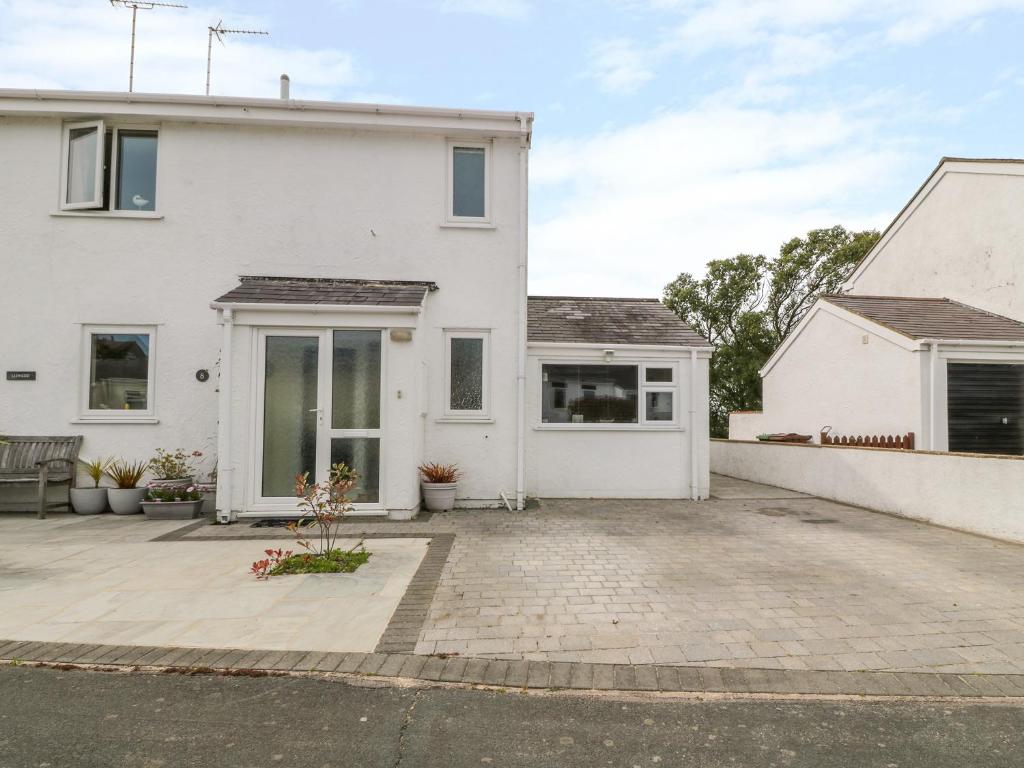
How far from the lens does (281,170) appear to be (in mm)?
9117

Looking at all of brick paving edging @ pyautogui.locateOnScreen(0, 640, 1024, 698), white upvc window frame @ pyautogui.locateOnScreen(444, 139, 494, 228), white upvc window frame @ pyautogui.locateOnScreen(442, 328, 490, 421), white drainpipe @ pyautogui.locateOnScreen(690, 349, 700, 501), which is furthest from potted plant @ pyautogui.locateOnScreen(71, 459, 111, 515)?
white drainpipe @ pyautogui.locateOnScreen(690, 349, 700, 501)

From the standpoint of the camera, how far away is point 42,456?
8.36m

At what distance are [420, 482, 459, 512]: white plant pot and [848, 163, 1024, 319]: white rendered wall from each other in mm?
12279

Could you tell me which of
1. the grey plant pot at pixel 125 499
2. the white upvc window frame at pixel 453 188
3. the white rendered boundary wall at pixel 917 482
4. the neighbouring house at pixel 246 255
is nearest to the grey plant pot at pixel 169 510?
the grey plant pot at pixel 125 499

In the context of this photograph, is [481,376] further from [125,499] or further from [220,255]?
[125,499]

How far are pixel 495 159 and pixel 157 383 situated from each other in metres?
6.44

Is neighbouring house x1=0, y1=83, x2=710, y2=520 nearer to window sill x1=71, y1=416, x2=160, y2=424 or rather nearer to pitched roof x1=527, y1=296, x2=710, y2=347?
window sill x1=71, y1=416, x2=160, y2=424

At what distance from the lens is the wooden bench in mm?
8125

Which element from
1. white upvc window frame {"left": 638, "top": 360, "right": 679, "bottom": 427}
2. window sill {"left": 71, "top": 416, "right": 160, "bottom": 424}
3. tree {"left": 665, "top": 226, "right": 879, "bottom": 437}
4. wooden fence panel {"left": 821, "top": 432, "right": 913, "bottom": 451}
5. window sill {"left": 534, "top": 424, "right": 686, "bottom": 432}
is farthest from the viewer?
tree {"left": 665, "top": 226, "right": 879, "bottom": 437}

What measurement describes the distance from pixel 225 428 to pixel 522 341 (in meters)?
4.45

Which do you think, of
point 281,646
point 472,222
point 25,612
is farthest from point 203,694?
point 472,222

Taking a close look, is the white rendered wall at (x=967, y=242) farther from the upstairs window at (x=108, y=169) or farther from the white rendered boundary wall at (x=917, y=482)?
the upstairs window at (x=108, y=169)

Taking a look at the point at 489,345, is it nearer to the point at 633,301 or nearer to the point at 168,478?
the point at 633,301

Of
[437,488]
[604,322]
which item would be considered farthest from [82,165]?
[604,322]
